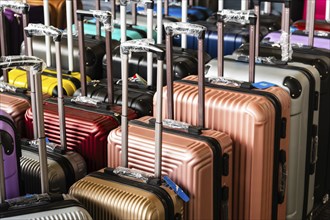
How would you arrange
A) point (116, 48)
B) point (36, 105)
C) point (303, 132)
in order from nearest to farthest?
1. point (36, 105)
2. point (303, 132)
3. point (116, 48)

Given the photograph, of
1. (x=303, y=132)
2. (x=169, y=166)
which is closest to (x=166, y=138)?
(x=169, y=166)

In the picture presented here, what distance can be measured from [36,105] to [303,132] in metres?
1.15

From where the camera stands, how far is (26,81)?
274 centimetres

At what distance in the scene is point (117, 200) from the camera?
176 cm

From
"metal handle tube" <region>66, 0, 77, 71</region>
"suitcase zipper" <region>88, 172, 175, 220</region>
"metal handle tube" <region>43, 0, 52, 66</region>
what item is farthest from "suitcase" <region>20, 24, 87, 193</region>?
"metal handle tube" <region>43, 0, 52, 66</region>

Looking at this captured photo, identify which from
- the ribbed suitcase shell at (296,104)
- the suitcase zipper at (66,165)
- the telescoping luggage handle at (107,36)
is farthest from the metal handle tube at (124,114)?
the ribbed suitcase shell at (296,104)

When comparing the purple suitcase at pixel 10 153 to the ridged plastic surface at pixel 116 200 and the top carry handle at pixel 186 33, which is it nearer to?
the ridged plastic surface at pixel 116 200

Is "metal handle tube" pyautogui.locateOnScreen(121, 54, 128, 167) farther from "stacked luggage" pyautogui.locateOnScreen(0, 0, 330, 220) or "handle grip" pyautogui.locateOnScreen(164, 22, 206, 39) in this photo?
"handle grip" pyautogui.locateOnScreen(164, 22, 206, 39)

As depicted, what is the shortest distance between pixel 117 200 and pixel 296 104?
0.90 meters

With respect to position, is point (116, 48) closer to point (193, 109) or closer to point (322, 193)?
point (193, 109)

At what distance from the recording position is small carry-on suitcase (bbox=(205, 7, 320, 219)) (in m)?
2.36

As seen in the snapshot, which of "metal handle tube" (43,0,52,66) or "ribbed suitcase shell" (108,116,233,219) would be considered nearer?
"ribbed suitcase shell" (108,116,233,219)

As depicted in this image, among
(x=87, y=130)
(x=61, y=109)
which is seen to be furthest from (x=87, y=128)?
(x=61, y=109)

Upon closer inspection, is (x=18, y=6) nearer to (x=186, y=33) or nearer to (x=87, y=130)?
(x=87, y=130)
